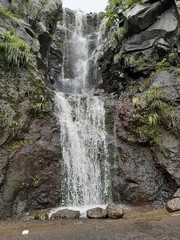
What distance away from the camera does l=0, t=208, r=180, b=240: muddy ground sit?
491cm

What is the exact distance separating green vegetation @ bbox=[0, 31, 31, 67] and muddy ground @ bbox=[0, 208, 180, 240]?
18.8ft

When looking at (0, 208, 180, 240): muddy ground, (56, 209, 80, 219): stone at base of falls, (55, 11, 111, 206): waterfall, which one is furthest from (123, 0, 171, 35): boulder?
(56, 209, 80, 219): stone at base of falls

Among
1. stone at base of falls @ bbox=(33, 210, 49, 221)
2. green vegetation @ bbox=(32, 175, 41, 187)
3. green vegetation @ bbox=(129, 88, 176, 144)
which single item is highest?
green vegetation @ bbox=(129, 88, 176, 144)

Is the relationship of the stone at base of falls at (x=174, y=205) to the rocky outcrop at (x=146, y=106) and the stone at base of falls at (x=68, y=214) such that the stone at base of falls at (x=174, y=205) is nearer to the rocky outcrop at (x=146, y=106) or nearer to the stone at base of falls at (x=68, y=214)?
the rocky outcrop at (x=146, y=106)

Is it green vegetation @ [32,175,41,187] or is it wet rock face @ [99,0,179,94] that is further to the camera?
wet rock face @ [99,0,179,94]

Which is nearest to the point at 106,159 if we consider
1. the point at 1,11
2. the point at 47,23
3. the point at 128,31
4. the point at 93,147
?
the point at 93,147

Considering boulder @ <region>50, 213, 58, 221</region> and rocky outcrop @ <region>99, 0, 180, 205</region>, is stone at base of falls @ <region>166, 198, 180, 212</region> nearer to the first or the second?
rocky outcrop @ <region>99, 0, 180, 205</region>

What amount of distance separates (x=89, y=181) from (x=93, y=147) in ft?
4.34

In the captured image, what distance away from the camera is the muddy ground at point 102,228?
16.1 ft

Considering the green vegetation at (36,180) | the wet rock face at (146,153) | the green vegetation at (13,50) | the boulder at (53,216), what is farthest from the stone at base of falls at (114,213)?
the green vegetation at (13,50)

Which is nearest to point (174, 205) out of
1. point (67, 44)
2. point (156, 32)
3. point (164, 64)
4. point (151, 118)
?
point (151, 118)

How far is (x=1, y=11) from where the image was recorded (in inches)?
404

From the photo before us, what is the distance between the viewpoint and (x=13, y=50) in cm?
905

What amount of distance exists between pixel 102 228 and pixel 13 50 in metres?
7.01
